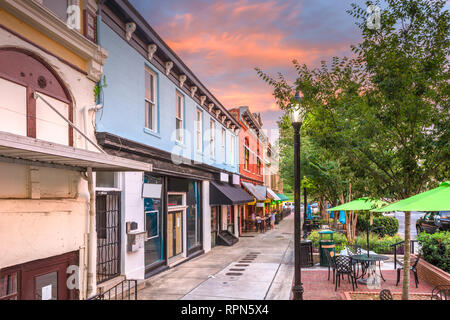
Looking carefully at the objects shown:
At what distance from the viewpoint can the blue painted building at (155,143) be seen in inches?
385

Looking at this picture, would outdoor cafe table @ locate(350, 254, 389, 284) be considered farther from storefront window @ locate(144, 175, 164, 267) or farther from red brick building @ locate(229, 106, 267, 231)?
red brick building @ locate(229, 106, 267, 231)

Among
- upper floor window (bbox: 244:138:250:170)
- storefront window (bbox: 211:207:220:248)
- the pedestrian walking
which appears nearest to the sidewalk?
storefront window (bbox: 211:207:220:248)

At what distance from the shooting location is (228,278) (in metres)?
11.9

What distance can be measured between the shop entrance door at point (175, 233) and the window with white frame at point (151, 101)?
147 inches

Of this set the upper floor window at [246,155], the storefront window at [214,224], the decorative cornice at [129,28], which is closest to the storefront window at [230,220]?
the storefront window at [214,224]

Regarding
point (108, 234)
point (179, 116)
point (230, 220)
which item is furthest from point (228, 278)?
point (230, 220)

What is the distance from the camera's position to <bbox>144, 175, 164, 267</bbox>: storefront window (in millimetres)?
12047

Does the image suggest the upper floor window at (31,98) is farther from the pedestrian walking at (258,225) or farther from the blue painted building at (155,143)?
the pedestrian walking at (258,225)

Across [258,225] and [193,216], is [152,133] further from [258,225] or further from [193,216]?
[258,225]

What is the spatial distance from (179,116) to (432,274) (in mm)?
10429

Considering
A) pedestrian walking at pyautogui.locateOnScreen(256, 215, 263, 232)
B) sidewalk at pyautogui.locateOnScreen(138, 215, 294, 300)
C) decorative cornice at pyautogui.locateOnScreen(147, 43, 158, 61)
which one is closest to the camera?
sidewalk at pyautogui.locateOnScreen(138, 215, 294, 300)

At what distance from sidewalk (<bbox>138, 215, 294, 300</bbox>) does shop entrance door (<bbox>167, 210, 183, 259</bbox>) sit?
25.3 inches

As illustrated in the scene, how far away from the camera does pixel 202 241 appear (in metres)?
17.8

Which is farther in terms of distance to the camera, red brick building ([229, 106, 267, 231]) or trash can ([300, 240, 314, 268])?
red brick building ([229, 106, 267, 231])
